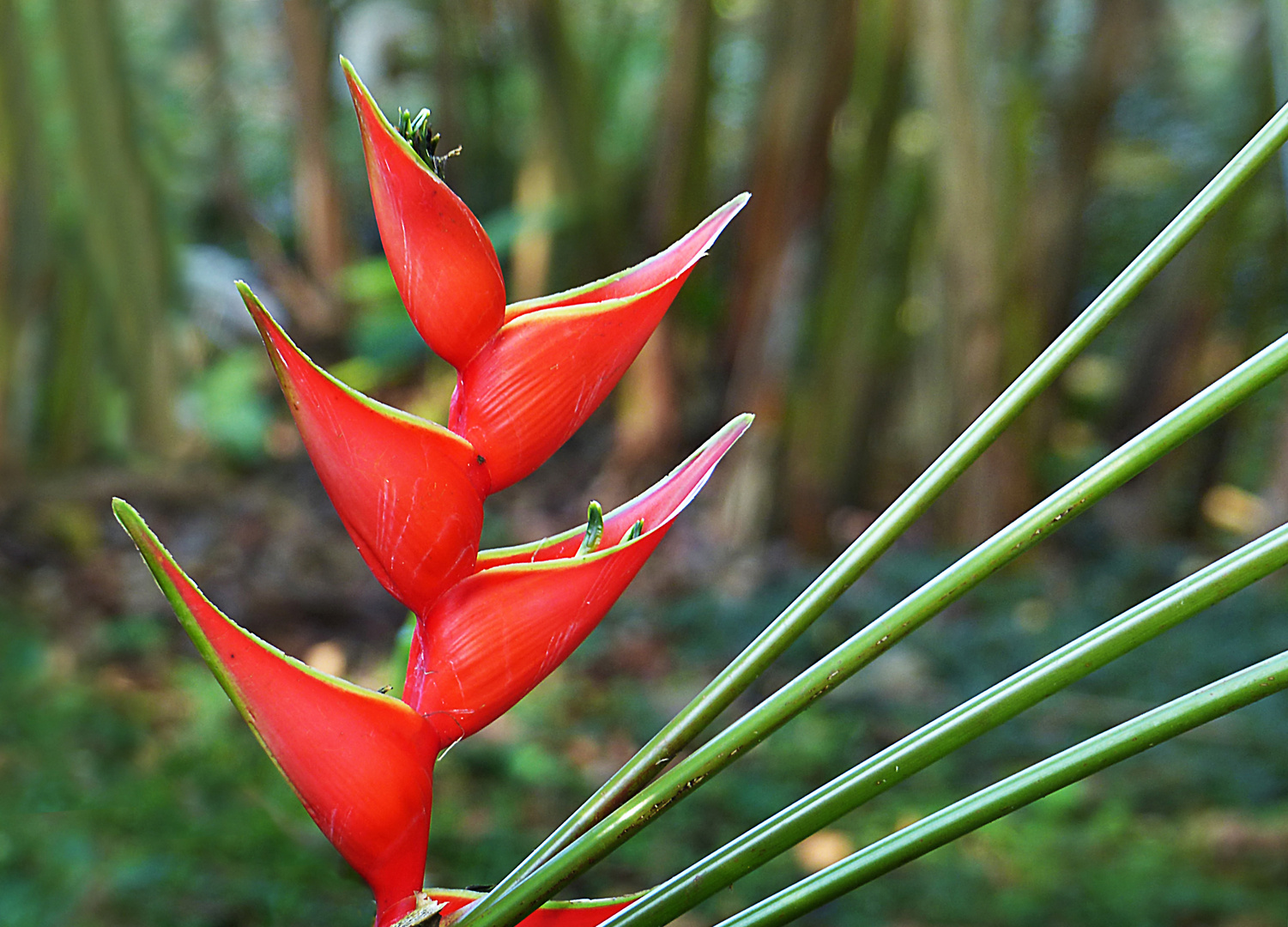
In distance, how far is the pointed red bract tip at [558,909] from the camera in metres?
0.32

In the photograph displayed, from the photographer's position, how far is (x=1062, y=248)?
1.99 meters

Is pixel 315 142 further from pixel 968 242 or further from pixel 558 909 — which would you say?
pixel 558 909

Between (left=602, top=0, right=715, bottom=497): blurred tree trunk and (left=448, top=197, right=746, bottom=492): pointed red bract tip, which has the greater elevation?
(left=448, top=197, right=746, bottom=492): pointed red bract tip

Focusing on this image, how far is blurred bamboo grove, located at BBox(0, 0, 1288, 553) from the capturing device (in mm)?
1679

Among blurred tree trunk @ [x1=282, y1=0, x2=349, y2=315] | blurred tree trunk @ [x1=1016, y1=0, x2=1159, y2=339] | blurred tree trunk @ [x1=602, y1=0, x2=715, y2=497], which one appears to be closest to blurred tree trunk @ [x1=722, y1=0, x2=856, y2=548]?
blurred tree trunk @ [x1=602, y1=0, x2=715, y2=497]

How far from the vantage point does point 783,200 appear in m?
2.04

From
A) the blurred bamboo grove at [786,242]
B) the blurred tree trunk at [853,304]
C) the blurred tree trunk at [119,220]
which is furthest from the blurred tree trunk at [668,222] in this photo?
the blurred tree trunk at [119,220]

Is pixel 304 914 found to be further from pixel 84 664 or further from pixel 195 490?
pixel 195 490

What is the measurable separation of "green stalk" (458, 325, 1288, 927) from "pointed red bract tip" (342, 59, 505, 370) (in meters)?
0.13

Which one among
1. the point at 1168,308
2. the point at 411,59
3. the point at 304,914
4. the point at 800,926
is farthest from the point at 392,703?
the point at 411,59

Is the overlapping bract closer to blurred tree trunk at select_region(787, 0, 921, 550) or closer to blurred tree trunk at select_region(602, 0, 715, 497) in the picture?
blurred tree trunk at select_region(787, 0, 921, 550)

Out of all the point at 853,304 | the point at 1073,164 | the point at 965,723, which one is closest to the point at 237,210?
the point at 853,304

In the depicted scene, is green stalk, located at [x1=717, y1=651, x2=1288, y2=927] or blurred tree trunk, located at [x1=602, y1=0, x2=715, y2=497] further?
blurred tree trunk, located at [x1=602, y1=0, x2=715, y2=497]

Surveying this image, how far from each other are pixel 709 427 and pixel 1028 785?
205cm
